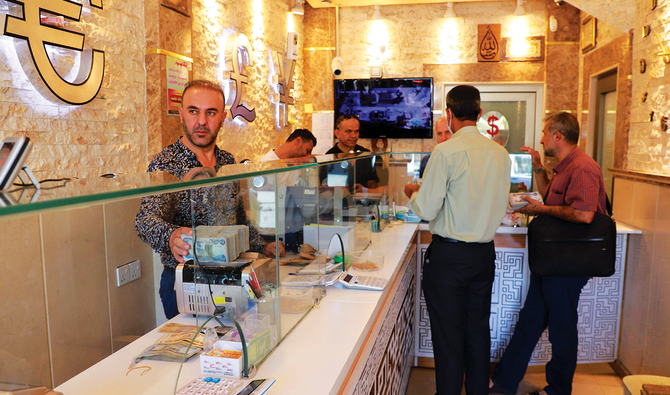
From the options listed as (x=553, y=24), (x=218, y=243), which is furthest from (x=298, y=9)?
(x=218, y=243)

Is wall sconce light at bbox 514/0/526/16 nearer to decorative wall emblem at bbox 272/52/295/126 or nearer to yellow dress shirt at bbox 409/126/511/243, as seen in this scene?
decorative wall emblem at bbox 272/52/295/126

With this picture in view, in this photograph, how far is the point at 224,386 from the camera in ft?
3.66

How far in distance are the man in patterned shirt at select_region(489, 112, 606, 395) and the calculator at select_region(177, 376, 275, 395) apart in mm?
2203

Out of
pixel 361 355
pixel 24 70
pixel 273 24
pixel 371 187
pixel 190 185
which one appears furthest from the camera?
pixel 273 24

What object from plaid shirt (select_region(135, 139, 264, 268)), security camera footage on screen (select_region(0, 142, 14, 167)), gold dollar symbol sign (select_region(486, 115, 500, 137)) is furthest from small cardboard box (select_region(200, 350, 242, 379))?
gold dollar symbol sign (select_region(486, 115, 500, 137))

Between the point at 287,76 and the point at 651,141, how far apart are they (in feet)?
12.5

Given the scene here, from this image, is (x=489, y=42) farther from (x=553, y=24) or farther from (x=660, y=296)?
(x=660, y=296)

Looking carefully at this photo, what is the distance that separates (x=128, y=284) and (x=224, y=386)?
1.89 metres

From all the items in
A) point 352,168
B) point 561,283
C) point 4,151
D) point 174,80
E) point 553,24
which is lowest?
point 561,283

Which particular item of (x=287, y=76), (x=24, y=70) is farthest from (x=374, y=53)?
(x=24, y=70)

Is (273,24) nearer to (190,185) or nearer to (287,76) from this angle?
(287,76)

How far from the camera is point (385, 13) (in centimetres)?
626

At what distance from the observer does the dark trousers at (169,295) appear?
1905mm

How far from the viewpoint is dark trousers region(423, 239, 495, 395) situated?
2.46 m
